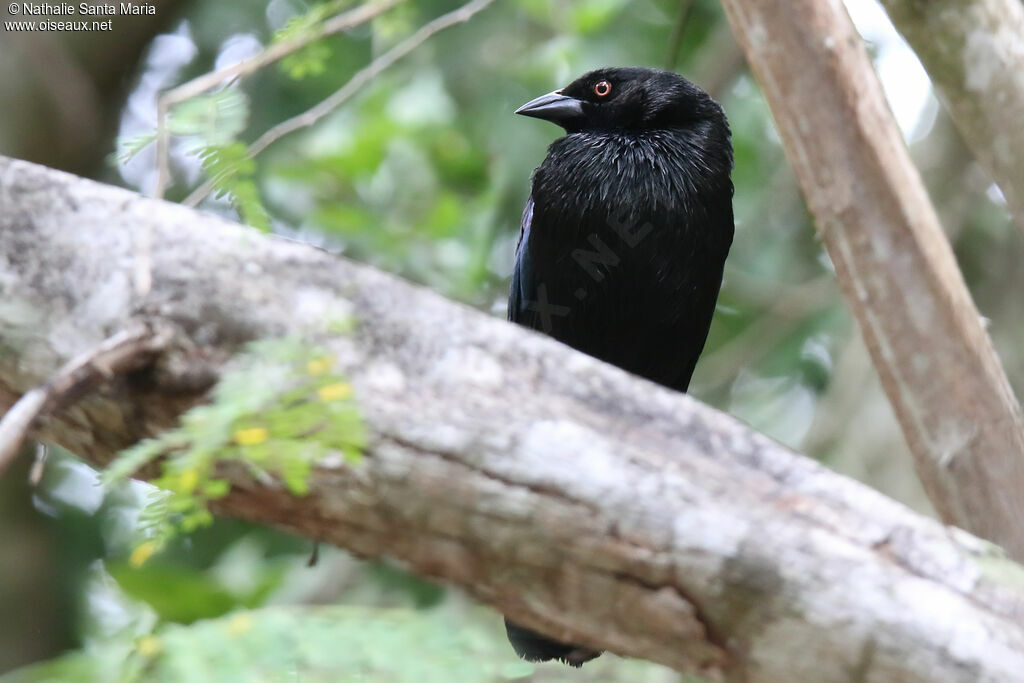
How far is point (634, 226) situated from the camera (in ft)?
9.97

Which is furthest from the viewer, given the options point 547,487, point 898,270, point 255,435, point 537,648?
point 898,270

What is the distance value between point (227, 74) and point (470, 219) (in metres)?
2.72

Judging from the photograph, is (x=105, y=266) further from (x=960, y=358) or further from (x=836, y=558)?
(x=960, y=358)

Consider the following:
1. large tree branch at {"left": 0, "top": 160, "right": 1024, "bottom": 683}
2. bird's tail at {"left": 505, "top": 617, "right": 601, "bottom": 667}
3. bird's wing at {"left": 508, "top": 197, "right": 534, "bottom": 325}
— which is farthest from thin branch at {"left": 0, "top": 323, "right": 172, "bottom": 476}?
bird's wing at {"left": 508, "top": 197, "right": 534, "bottom": 325}

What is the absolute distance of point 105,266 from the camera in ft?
5.35

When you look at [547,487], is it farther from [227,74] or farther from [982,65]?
[982,65]

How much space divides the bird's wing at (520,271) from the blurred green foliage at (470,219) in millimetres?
708

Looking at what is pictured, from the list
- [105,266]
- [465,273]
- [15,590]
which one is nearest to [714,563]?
[105,266]

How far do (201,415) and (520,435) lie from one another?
43 centimetres

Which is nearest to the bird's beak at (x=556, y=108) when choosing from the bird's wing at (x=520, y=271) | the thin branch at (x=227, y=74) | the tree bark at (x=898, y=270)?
the bird's wing at (x=520, y=271)

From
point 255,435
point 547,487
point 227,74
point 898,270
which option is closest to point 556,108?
point 898,270

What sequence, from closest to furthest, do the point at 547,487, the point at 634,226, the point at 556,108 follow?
the point at 547,487, the point at 634,226, the point at 556,108

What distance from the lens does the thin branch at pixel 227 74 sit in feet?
5.58

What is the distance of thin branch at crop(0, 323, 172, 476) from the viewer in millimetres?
1279
